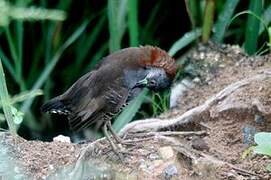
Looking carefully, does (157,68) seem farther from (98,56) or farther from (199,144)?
(98,56)

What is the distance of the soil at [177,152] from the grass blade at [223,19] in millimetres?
1165

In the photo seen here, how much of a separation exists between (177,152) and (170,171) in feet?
0.51

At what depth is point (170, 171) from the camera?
2.72 m

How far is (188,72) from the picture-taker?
14.3 feet

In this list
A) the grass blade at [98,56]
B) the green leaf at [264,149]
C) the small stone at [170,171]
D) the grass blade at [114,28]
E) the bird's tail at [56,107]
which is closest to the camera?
the green leaf at [264,149]

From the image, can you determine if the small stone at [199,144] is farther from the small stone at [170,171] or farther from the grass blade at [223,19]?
the grass blade at [223,19]

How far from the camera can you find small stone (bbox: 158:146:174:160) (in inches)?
111

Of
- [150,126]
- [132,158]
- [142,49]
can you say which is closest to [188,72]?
[150,126]

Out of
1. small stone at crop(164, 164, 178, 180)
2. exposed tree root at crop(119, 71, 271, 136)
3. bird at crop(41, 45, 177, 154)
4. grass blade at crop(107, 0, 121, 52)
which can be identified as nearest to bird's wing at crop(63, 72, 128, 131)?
bird at crop(41, 45, 177, 154)

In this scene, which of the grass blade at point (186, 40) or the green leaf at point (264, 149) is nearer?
the green leaf at point (264, 149)

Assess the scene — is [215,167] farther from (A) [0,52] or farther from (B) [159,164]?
(A) [0,52]

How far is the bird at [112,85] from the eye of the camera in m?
2.89

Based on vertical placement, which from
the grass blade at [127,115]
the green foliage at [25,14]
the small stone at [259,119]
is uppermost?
the green foliage at [25,14]

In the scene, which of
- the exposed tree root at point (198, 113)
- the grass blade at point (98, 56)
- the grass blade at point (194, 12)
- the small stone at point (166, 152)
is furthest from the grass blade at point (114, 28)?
the small stone at point (166, 152)
